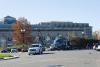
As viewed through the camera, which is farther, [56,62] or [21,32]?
[21,32]

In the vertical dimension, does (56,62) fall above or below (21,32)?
below

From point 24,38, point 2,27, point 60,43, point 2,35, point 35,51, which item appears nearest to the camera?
point 35,51

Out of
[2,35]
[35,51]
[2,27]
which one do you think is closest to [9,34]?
[2,35]

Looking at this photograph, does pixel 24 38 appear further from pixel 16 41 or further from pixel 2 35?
pixel 2 35

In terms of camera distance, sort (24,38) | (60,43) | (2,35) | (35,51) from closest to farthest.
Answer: (35,51) < (60,43) < (24,38) < (2,35)

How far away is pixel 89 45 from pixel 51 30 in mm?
69264

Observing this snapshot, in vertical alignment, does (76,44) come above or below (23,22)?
below

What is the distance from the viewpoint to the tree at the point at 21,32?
110m

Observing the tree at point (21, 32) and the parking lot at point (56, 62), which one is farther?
the tree at point (21, 32)

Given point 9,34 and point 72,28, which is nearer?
point 9,34

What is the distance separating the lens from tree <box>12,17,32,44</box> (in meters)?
110

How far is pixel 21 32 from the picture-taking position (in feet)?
349

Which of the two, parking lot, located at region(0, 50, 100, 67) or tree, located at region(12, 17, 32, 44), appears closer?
parking lot, located at region(0, 50, 100, 67)

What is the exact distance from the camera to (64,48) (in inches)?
3789
